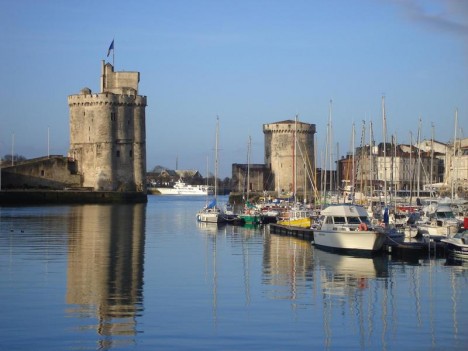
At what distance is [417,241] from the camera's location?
27.5 meters

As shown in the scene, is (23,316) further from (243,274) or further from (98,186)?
(98,186)

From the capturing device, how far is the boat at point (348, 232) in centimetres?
2547

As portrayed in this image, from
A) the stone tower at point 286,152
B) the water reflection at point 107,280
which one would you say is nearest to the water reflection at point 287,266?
the water reflection at point 107,280

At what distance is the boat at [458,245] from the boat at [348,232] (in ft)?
5.73

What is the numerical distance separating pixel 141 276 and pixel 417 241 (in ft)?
33.1

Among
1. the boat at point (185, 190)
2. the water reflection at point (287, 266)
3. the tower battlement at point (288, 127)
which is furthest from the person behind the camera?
Answer: the boat at point (185, 190)

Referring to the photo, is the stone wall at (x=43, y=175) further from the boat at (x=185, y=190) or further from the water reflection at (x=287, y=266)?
the boat at (x=185, y=190)

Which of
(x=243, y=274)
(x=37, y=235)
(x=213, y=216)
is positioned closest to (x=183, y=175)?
(x=213, y=216)

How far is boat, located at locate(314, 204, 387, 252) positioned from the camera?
1003 inches

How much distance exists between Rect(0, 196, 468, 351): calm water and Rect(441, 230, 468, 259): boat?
0.42m

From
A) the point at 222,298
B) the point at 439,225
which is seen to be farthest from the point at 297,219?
the point at 222,298

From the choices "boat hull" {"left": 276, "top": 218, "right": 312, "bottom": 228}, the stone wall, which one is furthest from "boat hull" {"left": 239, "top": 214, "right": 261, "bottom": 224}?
the stone wall

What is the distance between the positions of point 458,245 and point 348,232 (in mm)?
2991

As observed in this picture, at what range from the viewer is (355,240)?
25.7m
